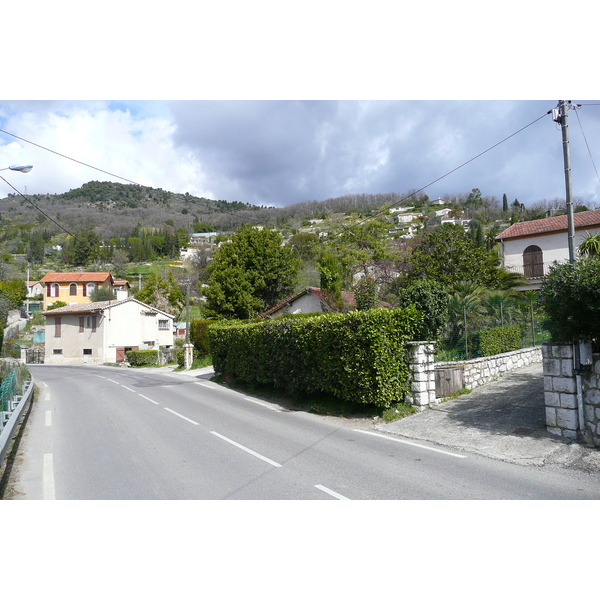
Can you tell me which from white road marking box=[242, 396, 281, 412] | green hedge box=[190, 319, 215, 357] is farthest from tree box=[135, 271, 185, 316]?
white road marking box=[242, 396, 281, 412]

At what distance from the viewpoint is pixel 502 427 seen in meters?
9.38

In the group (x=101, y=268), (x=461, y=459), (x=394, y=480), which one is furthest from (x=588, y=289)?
(x=101, y=268)

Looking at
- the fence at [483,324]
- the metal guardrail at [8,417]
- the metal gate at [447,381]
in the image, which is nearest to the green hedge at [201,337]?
the metal guardrail at [8,417]

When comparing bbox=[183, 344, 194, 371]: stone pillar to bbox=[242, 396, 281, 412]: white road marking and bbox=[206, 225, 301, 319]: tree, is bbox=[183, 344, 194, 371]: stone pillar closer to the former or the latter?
bbox=[206, 225, 301, 319]: tree

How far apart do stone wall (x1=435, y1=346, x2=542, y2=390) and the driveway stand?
0.96 feet

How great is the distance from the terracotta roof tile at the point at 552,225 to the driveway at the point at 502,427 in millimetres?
23663

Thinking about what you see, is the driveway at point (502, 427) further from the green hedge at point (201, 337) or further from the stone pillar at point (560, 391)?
the green hedge at point (201, 337)

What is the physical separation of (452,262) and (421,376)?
16.1 meters

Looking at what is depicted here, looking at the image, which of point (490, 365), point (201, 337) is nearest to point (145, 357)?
point (201, 337)

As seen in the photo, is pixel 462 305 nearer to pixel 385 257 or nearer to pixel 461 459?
pixel 461 459

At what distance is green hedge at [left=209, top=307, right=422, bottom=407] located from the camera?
11.5 metres

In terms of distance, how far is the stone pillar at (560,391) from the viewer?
325 inches

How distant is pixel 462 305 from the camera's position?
1501cm

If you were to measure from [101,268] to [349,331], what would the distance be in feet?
303
